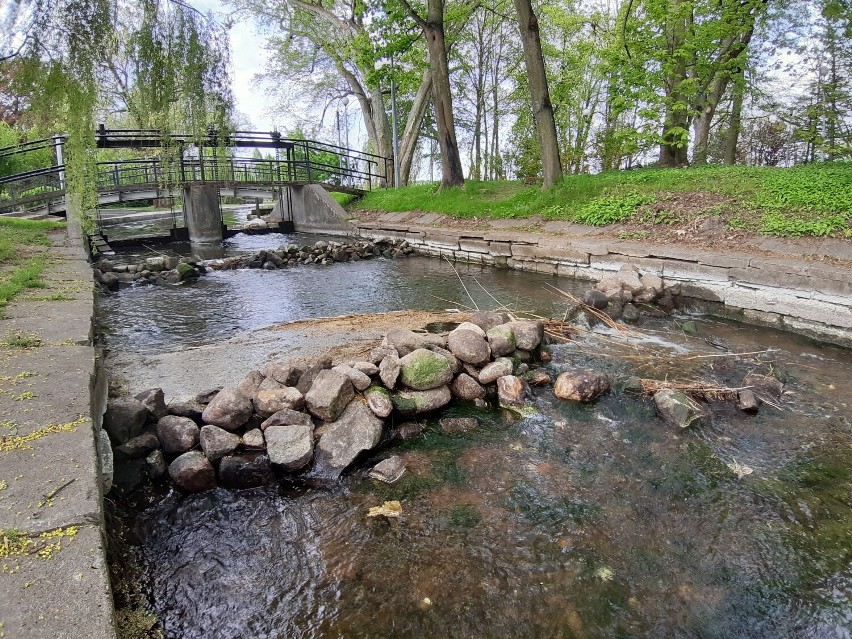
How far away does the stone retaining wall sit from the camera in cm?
613

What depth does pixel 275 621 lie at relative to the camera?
2.30 metres

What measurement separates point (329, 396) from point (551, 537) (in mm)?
1723

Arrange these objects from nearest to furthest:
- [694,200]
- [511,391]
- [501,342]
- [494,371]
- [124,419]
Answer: [124,419] < [511,391] < [494,371] < [501,342] < [694,200]

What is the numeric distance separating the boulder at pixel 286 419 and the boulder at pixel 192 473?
0.46 meters

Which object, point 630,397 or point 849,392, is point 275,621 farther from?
point 849,392

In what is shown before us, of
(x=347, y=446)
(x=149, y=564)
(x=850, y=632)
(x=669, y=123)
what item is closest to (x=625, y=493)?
(x=850, y=632)

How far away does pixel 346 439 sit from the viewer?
3539 mm

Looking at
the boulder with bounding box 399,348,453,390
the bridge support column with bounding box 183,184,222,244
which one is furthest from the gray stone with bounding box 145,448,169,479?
the bridge support column with bounding box 183,184,222,244

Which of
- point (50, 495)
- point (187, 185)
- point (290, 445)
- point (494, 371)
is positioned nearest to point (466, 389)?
point (494, 371)

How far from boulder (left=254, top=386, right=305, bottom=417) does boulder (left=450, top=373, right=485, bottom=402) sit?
4.32ft

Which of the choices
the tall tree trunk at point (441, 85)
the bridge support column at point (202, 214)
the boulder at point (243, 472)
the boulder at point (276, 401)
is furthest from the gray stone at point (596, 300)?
the bridge support column at point (202, 214)

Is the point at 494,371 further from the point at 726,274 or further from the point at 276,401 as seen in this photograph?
the point at 726,274

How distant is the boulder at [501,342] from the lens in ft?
16.0

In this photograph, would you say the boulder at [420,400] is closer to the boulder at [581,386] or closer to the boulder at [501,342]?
the boulder at [501,342]
